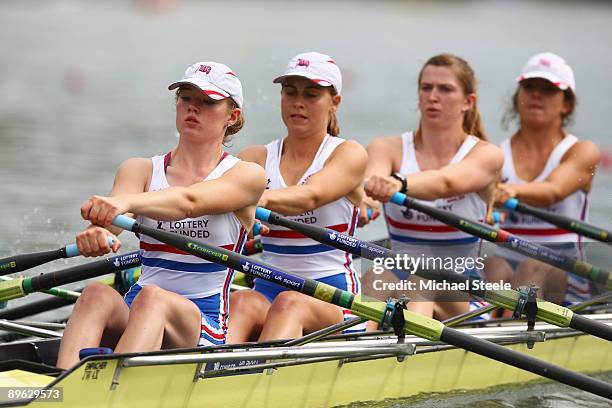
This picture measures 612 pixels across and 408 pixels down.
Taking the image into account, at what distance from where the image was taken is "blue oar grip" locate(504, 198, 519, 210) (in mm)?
7996

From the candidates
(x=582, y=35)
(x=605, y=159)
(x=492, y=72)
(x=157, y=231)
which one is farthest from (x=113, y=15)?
(x=157, y=231)

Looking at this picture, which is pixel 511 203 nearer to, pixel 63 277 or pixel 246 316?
pixel 246 316

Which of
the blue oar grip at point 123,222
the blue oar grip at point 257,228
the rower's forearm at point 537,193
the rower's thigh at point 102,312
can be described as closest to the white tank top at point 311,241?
the blue oar grip at point 257,228

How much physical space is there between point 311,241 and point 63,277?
145cm

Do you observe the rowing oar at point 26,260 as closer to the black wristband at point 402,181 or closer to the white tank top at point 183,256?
the white tank top at point 183,256

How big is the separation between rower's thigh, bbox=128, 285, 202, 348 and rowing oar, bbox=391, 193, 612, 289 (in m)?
1.85

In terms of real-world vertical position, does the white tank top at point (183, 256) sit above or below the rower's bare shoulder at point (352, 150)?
below

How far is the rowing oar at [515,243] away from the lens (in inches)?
275

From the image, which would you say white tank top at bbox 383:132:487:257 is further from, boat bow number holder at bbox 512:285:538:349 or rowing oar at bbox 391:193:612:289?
boat bow number holder at bbox 512:285:538:349

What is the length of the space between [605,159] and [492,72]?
10533mm

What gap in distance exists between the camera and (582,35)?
39.8 metres

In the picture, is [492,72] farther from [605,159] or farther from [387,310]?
[387,310]

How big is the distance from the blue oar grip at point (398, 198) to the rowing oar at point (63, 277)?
1.60 m

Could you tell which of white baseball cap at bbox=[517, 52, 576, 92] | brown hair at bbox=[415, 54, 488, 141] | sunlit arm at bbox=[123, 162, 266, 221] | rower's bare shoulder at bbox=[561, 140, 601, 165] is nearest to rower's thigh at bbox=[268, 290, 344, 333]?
sunlit arm at bbox=[123, 162, 266, 221]
